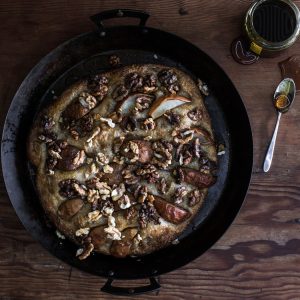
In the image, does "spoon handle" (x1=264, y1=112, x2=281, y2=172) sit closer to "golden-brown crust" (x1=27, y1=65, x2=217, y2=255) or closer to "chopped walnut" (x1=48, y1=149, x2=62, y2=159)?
"golden-brown crust" (x1=27, y1=65, x2=217, y2=255)

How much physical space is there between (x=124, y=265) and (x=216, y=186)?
1.65 feet

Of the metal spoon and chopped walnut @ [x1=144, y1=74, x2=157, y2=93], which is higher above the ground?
chopped walnut @ [x1=144, y1=74, x2=157, y2=93]

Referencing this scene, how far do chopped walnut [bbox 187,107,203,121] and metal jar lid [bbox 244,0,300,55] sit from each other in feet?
1.14

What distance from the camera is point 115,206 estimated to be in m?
2.08

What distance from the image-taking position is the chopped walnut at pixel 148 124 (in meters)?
2.06

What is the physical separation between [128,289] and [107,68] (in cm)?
92

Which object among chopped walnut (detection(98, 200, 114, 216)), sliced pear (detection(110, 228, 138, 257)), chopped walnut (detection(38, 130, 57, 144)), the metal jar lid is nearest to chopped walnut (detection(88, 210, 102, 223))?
chopped walnut (detection(98, 200, 114, 216))

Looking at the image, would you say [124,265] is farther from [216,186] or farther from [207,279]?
[216,186]

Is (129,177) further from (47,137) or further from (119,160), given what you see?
(47,137)

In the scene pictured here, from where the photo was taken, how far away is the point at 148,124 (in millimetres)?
2068

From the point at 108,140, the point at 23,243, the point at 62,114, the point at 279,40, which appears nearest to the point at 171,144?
the point at 108,140

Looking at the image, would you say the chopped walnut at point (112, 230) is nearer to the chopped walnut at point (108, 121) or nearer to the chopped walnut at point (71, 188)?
the chopped walnut at point (71, 188)

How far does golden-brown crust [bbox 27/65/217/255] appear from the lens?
2.08 metres

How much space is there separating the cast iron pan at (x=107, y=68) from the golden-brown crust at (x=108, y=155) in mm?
76
